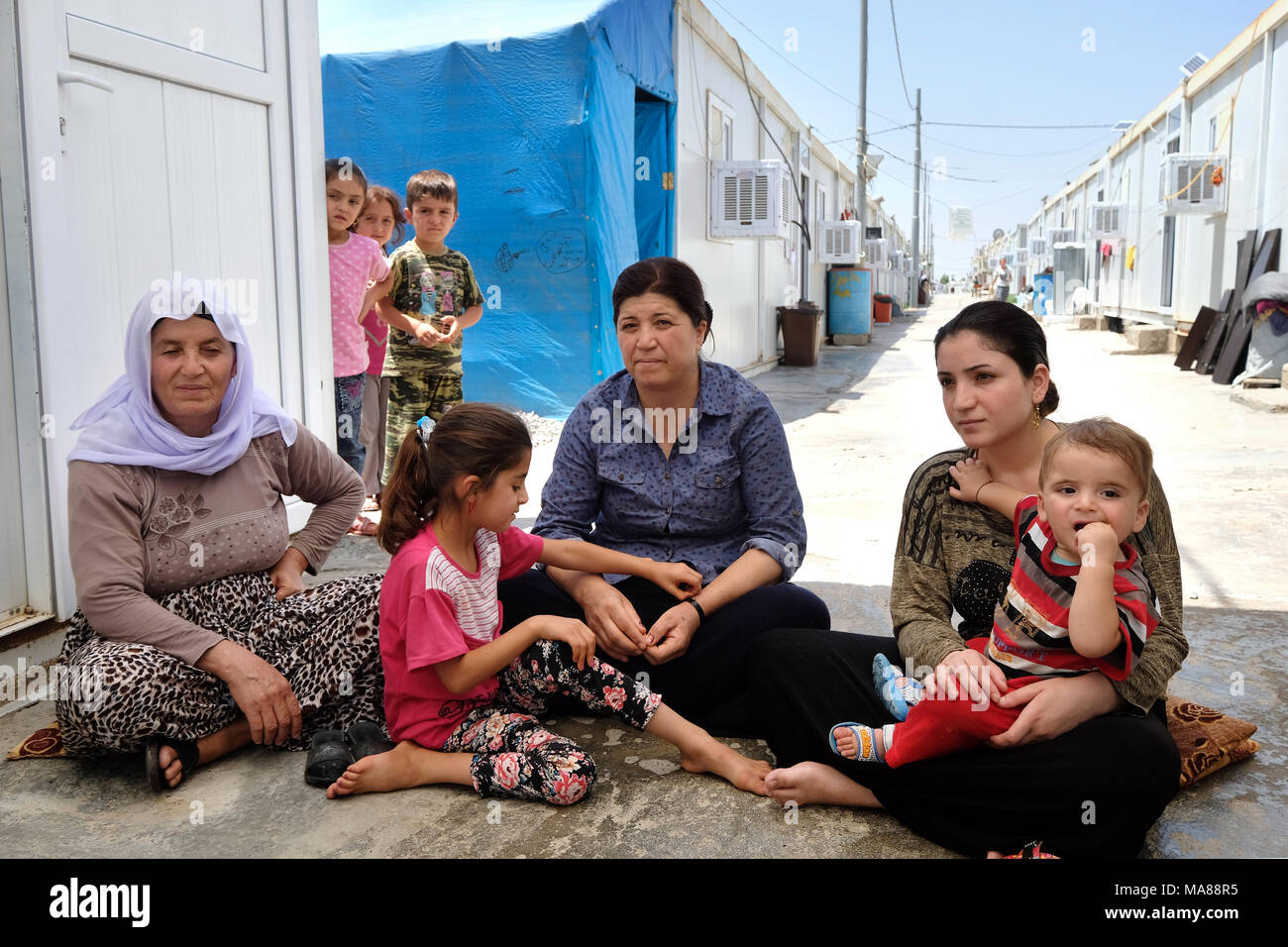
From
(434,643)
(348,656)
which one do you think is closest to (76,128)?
(348,656)

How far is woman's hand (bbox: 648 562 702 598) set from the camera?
2504 mm

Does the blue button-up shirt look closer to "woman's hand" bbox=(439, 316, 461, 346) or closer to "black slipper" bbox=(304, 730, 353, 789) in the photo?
"black slipper" bbox=(304, 730, 353, 789)

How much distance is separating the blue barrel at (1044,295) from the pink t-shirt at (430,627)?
102 feet

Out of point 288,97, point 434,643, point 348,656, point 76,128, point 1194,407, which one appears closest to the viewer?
point 434,643

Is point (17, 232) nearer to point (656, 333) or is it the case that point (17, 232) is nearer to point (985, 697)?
point (656, 333)

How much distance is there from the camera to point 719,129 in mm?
10906

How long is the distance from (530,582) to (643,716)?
526mm

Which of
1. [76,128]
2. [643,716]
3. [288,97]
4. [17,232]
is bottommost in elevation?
[643,716]

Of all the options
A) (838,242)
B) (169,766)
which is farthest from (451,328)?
(838,242)

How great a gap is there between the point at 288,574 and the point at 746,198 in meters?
8.60

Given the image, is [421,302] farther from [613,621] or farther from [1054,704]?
[1054,704]

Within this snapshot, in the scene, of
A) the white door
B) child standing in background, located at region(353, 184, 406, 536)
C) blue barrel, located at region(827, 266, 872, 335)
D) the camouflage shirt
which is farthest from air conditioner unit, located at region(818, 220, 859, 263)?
the white door

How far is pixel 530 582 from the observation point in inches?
104

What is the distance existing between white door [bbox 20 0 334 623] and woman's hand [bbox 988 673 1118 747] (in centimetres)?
268
